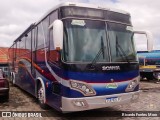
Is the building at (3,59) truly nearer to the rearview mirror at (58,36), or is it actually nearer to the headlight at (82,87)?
the headlight at (82,87)

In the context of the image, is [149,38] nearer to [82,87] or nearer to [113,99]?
[113,99]

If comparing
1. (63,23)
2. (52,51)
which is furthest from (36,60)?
(63,23)

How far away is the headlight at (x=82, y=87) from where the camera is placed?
6555 millimetres

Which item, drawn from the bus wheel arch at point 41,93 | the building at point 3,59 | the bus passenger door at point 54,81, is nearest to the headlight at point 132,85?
the bus passenger door at point 54,81

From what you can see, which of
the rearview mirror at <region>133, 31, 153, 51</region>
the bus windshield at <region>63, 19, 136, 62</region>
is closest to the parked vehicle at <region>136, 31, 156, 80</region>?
the rearview mirror at <region>133, 31, 153, 51</region>

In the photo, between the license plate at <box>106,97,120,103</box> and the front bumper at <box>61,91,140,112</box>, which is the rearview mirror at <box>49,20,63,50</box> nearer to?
the front bumper at <box>61,91,140,112</box>

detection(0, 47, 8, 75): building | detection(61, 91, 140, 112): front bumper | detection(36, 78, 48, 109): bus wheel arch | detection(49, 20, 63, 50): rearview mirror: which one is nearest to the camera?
detection(49, 20, 63, 50): rearview mirror

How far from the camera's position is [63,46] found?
6637 mm

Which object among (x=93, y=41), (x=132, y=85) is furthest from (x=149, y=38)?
(x=93, y=41)

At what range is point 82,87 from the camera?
661 centimetres

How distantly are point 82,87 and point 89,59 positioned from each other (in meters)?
0.76

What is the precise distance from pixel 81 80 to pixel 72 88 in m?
0.31

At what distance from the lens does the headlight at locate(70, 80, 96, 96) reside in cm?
655

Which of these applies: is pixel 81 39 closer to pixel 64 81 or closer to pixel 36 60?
pixel 64 81
